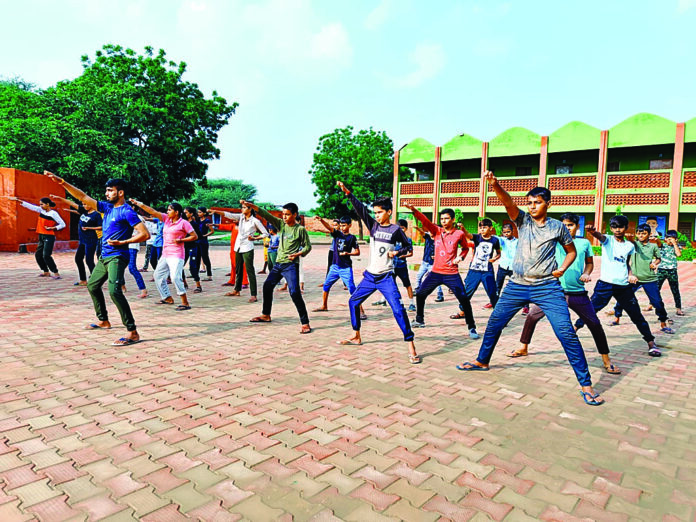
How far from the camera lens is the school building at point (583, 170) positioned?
2669 centimetres

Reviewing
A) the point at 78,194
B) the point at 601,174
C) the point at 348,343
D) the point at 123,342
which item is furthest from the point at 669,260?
the point at 601,174

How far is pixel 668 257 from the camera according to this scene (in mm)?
8445

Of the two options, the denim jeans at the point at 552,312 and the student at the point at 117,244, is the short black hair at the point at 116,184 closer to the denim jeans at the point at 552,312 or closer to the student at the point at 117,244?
the student at the point at 117,244

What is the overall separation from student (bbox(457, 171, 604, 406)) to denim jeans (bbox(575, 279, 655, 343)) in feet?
6.42

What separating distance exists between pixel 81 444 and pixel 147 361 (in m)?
1.95

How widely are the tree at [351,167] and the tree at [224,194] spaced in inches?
1239

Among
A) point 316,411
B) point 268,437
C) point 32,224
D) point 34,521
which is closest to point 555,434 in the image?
point 316,411

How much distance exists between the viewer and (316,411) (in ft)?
12.1

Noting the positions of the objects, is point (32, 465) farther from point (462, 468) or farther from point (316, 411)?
point (462, 468)

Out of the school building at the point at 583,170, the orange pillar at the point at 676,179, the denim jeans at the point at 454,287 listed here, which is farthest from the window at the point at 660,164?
the denim jeans at the point at 454,287

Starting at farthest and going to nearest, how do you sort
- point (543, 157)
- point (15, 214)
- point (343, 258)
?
1. point (543, 157)
2. point (15, 214)
3. point (343, 258)

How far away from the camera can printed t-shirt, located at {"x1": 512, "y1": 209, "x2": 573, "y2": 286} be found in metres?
4.25

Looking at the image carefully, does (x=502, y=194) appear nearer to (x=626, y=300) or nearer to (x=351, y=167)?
(x=626, y=300)

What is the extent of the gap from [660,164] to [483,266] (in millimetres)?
27495
